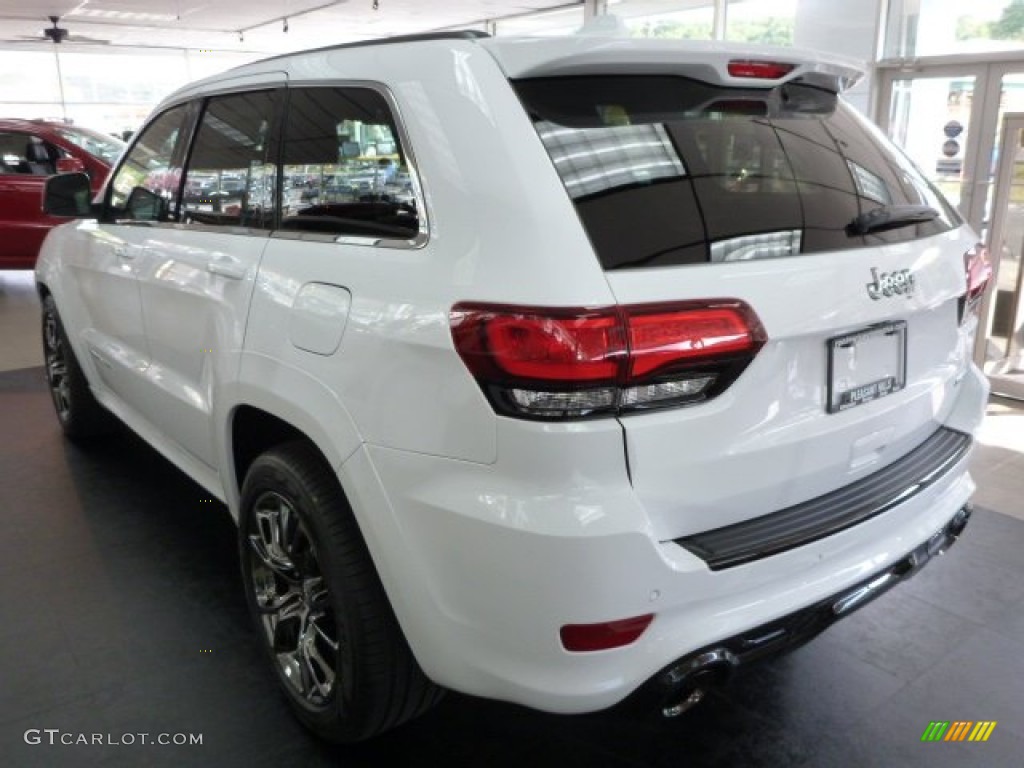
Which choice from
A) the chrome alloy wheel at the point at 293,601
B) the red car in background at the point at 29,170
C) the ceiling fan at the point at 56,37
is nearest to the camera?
Answer: the chrome alloy wheel at the point at 293,601

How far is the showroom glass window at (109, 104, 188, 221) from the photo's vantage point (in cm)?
268

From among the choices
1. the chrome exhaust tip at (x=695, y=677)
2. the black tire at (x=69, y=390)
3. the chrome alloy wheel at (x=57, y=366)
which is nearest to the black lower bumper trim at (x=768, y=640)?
the chrome exhaust tip at (x=695, y=677)

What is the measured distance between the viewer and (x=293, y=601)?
6.77 feet

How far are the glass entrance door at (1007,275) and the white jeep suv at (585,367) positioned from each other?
3689 mm

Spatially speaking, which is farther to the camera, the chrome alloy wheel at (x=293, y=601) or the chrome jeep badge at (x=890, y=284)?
the chrome alloy wheel at (x=293, y=601)

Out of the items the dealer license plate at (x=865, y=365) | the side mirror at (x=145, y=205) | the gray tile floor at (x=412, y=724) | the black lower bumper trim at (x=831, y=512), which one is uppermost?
the side mirror at (x=145, y=205)

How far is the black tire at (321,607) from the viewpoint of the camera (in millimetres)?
1728

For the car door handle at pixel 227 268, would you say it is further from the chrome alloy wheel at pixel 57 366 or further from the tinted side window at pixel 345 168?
the chrome alloy wheel at pixel 57 366

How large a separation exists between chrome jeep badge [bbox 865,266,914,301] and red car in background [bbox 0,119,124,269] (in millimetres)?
7543

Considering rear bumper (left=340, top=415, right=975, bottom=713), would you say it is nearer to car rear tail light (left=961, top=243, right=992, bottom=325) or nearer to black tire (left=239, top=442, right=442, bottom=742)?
black tire (left=239, top=442, right=442, bottom=742)

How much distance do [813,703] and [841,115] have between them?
1423 millimetres


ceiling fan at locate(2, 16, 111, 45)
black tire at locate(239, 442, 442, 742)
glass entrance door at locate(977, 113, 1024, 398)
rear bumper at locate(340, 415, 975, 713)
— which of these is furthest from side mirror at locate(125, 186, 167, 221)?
ceiling fan at locate(2, 16, 111, 45)

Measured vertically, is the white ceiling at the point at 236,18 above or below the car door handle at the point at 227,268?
above

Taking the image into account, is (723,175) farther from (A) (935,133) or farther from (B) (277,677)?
(A) (935,133)
